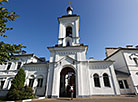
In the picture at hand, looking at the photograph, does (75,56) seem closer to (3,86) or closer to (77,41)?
(77,41)

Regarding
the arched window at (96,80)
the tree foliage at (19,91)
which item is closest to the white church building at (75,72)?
the arched window at (96,80)

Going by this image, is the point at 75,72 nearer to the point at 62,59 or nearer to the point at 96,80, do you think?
the point at 62,59

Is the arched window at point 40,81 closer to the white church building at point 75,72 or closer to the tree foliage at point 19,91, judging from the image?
the white church building at point 75,72

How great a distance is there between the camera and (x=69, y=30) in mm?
19906

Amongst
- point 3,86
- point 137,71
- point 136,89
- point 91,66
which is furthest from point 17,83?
point 137,71

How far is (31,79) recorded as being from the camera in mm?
15367

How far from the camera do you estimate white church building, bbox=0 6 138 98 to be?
1280cm

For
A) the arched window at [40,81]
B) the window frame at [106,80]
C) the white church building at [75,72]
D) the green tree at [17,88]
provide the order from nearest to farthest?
the green tree at [17,88], the white church building at [75,72], the window frame at [106,80], the arched window at [40,81]

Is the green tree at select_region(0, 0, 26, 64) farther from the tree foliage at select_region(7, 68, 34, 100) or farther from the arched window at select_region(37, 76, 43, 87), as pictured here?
the arched window at select_region(37, 76, 43, 87)

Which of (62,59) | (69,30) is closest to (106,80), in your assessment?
(62,59)

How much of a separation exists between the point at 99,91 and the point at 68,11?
2089 centimetres

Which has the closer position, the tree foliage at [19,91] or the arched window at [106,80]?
the tree foliage at [19,91]

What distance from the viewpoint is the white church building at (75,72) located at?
42.0 ft

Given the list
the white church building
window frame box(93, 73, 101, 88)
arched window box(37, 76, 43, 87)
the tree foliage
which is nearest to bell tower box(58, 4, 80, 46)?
the white church building
